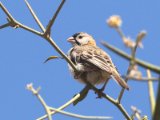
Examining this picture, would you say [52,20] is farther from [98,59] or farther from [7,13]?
[98,59]

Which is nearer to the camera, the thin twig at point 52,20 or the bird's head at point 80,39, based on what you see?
the thin twig at point 52,20

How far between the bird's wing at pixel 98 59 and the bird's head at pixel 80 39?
1641 millimetres

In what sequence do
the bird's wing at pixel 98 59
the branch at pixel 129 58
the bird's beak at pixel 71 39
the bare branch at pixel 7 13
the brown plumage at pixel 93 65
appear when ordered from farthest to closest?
the bird's beak at pixel 71 39 < the bird's wing at pixel 98 59 < the brown plumage at pixel 93 65 < the bare branch at pixel 7 13 < the branch at pixel 129 58

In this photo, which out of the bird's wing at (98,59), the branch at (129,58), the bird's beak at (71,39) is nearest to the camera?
the branch at (129,58)

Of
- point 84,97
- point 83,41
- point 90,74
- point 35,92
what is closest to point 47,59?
point 84,97

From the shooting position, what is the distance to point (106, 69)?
17.7 ft

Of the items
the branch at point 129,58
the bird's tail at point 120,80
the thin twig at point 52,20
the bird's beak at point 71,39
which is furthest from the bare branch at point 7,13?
the bird's beak at point 71,39

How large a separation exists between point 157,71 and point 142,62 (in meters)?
0.04

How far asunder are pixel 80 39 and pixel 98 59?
2.53 metres

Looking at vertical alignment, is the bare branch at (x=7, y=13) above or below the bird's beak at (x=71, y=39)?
above

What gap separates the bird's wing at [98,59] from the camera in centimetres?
551

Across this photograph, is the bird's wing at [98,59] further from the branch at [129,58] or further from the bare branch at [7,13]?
the branch at [129,58]

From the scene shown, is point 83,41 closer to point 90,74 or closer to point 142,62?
point 90,74

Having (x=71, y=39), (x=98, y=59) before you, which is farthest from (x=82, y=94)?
(x=71, y=39)
